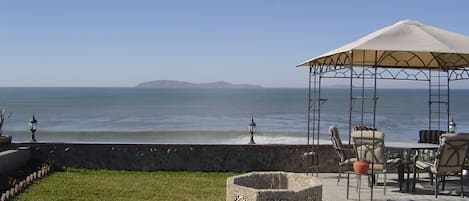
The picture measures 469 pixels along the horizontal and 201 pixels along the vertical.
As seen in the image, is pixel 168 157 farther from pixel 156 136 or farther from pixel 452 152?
pixel 156 136

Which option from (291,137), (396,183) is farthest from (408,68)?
(291,137)

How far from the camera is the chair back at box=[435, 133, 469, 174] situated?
8.06 metres

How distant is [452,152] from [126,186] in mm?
4872

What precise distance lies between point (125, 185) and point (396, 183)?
4.37m

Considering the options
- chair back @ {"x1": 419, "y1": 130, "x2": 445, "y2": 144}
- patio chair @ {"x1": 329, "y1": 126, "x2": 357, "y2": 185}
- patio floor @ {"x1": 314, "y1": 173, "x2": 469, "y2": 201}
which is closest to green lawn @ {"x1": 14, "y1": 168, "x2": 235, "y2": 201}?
patio floor @ {"x1": 314, "y1": 173, "x2": 469, "y2": 201}

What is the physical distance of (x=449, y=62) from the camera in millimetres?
10664

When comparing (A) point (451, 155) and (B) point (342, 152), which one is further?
(B) point (342, 152)

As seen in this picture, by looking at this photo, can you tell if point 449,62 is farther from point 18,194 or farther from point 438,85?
point 18,194

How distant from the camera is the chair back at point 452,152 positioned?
8056 millimetres

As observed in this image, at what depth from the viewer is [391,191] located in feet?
28.9

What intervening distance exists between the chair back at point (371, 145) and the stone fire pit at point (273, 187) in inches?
67.8

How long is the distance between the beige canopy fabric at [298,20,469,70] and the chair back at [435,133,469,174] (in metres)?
1.14

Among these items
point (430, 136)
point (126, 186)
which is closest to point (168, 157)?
point (126, 186)

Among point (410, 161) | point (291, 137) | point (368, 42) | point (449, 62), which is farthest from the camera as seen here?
point (291, 137)
